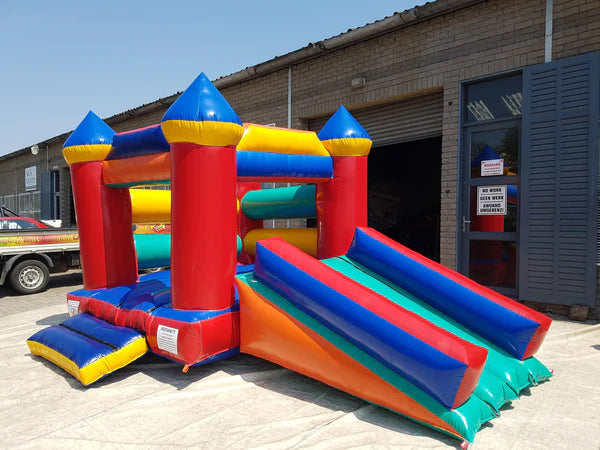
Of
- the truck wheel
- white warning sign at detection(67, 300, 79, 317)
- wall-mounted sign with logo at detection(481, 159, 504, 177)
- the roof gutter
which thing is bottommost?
the truck wheel

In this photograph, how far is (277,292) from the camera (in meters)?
3.15

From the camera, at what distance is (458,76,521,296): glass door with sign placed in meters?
5.45

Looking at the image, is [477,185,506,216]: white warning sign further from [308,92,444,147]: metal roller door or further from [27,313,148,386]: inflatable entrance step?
[27,313,148,386]: inflatable entrance step

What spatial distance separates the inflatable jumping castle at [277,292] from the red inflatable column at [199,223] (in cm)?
1

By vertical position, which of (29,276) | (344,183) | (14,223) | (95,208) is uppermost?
(344,183)

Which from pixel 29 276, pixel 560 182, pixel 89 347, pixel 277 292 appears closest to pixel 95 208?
pixel 89 347

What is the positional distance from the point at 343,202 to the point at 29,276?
19.1 ft

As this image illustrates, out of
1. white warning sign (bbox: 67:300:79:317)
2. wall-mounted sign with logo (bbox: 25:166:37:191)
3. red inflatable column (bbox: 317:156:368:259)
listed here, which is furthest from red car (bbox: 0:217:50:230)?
→ wall-mounted sign with logo (bbox: 25:166:37:191)

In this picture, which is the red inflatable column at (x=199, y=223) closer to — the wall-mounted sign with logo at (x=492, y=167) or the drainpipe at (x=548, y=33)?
the wall-mounted sign with logo at (x=492, y=167)

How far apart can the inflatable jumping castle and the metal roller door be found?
255 centimetres

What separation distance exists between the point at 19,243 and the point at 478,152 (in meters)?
7.17

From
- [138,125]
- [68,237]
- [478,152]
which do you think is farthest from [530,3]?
[138,125]

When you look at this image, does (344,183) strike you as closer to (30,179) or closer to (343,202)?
(343,202)

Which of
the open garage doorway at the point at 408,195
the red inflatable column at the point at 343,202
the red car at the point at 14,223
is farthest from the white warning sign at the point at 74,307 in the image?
the open garage doorway at the point at 408,195
